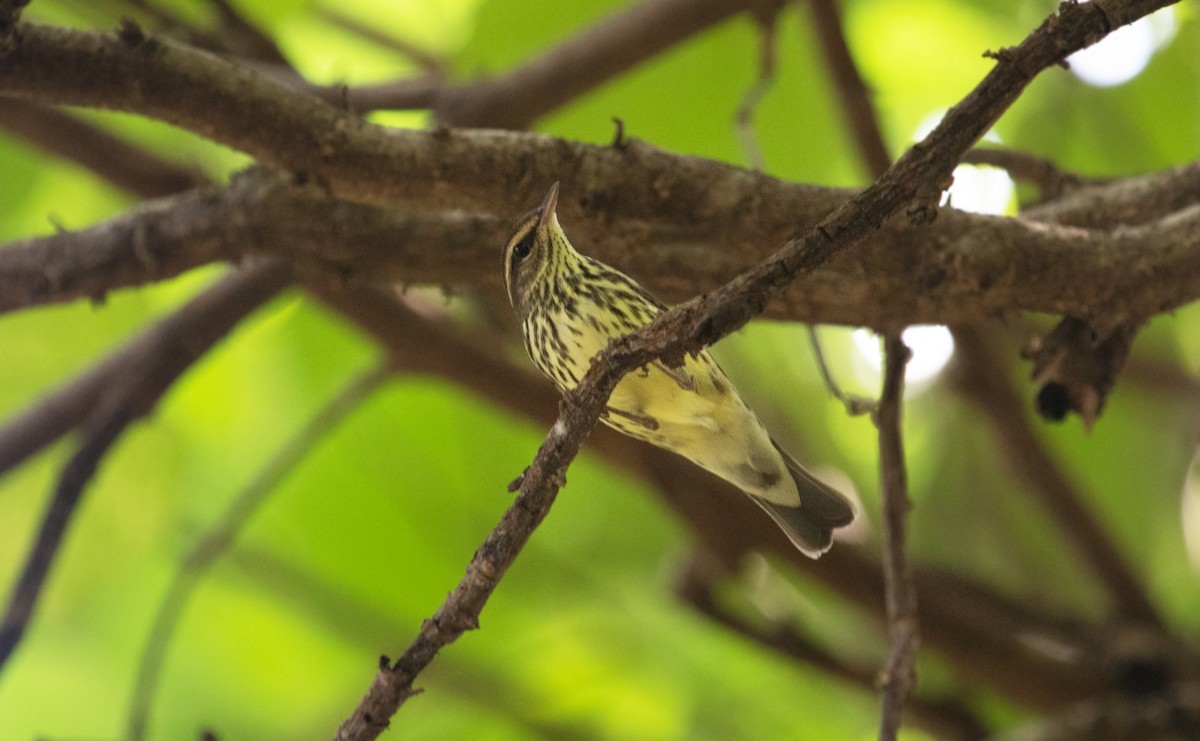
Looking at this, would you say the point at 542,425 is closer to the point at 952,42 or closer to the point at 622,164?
the point at 622,164

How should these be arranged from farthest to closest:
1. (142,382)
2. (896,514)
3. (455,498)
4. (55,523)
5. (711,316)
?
(455,498), (142,382), (55,523), (896,514), (711,316)

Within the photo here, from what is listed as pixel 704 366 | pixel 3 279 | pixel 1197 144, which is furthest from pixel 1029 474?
pixel 3 279

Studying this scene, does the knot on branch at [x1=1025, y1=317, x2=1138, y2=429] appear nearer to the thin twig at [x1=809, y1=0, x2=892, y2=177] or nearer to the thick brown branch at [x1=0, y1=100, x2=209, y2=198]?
the thin twig at [x1=809, y1=0, x2=892, y2=177]

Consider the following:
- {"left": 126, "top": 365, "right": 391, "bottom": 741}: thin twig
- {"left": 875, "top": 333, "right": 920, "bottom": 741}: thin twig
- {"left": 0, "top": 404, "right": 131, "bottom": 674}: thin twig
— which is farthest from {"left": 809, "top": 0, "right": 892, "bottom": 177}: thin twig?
{"left": 0, "top": 404, "right": 131, "bottom": 674}: thin twig

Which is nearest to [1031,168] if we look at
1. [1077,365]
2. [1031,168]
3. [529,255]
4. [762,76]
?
[1031,168]

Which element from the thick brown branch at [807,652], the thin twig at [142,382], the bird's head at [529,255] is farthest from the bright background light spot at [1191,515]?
the thin twig at [142,382]

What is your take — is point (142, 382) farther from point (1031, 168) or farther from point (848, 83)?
point (1031, 168)
